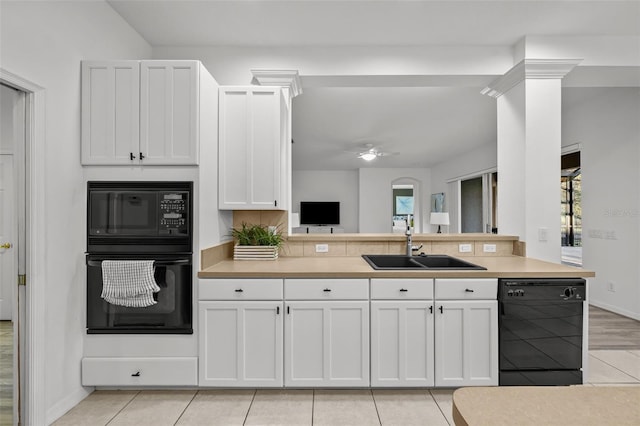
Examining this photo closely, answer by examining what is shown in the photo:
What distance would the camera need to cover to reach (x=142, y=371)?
220cm

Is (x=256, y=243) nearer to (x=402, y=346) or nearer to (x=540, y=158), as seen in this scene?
(x=402, y=346)

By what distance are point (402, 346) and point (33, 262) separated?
2.19 meters

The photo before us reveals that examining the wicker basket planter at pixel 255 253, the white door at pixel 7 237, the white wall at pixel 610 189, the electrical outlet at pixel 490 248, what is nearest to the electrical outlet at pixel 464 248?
the electrical outlet at pixel 490 248

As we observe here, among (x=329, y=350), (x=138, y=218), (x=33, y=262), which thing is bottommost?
(x=329, y=350)

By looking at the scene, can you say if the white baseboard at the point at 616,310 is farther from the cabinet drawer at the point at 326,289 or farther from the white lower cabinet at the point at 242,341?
the white lower cabinet at the point at 242,341

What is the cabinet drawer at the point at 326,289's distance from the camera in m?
2.21

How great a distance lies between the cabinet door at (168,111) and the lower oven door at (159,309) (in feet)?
2.15

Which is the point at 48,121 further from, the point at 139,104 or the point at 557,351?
the point at 557,351

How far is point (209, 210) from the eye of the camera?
243 cm

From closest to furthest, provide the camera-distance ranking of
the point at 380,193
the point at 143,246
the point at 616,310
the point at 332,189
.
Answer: the point at 143,246
the point at 616,310
the point at 380,193
the point at 332,189

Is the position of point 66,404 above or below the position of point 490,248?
below

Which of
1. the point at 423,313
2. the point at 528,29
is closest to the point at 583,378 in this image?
the point at 423,313

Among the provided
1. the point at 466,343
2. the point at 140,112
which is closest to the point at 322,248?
the point at 466,343

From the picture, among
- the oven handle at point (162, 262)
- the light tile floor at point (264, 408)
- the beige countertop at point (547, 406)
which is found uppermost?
the oven handle at point (162, 262)
